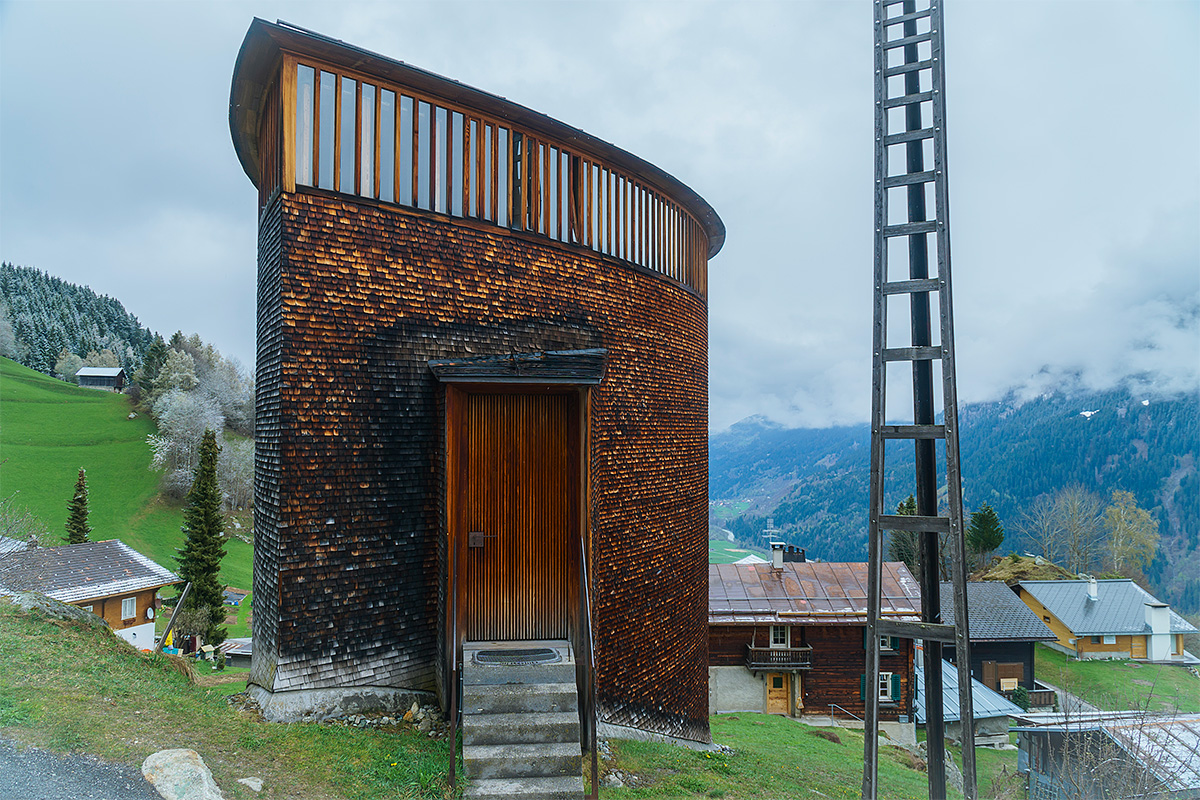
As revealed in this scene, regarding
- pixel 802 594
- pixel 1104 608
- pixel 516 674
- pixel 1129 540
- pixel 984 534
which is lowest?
pixel 1104 608

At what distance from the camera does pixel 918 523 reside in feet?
19.1

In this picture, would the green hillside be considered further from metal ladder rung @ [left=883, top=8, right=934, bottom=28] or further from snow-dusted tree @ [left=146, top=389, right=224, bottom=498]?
metal ladder rung @ [left=883, top=8, right=934, bottom=28]

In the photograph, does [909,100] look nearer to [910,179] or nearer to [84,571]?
[910,179]

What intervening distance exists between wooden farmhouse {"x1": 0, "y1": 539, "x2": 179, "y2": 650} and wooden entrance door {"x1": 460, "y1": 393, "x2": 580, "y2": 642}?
15521 mm

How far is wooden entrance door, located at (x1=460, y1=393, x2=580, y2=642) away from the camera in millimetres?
7137

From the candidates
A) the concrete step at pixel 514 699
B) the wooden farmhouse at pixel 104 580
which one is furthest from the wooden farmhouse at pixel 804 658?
the wooden farmhouse at pixel 104 580

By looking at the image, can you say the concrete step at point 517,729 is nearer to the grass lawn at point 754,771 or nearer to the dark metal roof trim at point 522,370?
the grass lawn at point 754,771

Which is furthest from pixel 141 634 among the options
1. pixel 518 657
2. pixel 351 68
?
pixel 351 68

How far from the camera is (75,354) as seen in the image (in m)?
53.8

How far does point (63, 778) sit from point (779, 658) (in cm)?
1957

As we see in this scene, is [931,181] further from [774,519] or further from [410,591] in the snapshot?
[774,519]

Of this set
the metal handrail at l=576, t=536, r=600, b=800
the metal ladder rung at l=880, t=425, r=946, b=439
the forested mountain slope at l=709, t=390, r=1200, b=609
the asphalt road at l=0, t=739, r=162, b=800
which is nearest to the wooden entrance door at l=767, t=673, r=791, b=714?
the metal handrail at l=576, t=536, r=600, b=800

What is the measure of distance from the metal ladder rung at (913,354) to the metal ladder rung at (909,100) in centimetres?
250

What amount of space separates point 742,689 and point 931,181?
19414 millimetres
